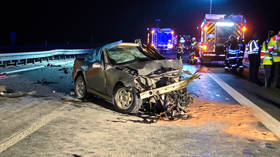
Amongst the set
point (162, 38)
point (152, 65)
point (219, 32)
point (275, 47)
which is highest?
point (162, 38)

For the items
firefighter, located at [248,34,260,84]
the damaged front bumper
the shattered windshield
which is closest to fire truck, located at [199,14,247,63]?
firefighter, located at [248,34,260,84]

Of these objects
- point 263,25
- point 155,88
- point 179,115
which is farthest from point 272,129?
point 263,25

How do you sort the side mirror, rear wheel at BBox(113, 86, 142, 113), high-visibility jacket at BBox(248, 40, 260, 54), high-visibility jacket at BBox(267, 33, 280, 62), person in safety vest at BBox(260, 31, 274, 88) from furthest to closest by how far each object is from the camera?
1. high-visibility jacket at BBox(248, 40, 260, 54)
2. person in safety vest at BBox(260, 31, 274, 88)
3. high-visibility jacket at BBox(267, 33, 280, 62)
4. the side mirror
5. rear wheel at BBox(113, 86, 142, 113)

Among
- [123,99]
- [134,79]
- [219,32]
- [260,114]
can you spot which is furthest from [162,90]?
[219,32]

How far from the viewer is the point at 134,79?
6.67 meters

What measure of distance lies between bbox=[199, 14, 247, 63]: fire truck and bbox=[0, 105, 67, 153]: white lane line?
1520cm

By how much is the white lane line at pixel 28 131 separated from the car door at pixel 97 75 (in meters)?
1.12

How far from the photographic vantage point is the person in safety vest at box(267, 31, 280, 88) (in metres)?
11.1

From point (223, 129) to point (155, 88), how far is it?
166 cm

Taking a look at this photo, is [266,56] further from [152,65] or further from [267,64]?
[152,65]

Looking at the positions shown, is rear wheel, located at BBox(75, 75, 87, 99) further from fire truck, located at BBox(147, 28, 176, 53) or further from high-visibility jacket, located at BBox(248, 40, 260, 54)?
fire truck, located at BBox(147, 28, 176, 53)

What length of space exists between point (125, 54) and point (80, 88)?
1.60 metres

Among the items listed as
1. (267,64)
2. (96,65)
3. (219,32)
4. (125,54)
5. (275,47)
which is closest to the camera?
(96,65)

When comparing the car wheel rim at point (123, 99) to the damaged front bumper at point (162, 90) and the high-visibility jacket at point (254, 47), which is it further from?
the high-visibility jacket at point (254, 47)
